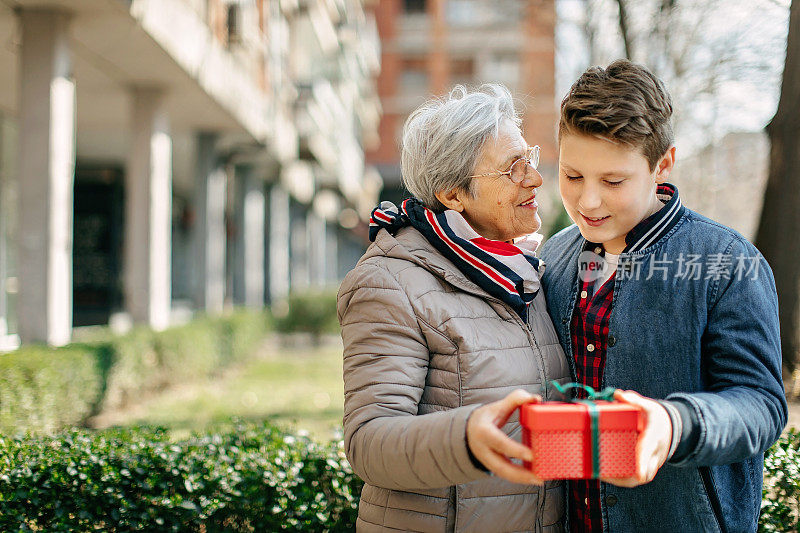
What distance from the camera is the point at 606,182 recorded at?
6.79ft

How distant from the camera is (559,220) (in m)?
11.6

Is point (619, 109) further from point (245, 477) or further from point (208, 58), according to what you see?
point (208, 58)

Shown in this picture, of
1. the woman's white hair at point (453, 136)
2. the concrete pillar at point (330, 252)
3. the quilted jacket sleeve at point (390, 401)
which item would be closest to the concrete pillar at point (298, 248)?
the concrete pillar at point (330, 252)

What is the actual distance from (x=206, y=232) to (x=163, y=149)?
3.58 meters

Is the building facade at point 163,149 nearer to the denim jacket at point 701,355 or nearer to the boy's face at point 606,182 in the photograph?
the boy's face at point 606,182

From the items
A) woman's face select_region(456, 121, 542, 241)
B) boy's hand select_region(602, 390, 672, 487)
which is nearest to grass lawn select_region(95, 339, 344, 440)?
woman's face select_region(456, 121, 542, 241)

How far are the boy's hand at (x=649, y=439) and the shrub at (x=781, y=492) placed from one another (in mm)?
1807

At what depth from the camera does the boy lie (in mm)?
1891

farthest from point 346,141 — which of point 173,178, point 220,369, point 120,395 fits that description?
point 120,395

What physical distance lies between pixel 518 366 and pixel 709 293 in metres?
0.54

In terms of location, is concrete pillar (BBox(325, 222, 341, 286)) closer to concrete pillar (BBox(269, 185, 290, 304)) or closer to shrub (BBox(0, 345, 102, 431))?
concrete pillar (BBox(269, 185, 290, 304))

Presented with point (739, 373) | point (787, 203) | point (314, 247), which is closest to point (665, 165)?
point (739, 373)

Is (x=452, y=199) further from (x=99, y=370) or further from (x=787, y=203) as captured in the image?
(x=99, y=370)

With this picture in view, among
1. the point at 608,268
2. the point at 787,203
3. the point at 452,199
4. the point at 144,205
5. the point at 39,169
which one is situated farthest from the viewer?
the point at 144,205
